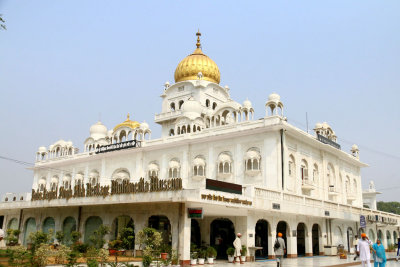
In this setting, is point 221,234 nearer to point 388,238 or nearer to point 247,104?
point 247,104

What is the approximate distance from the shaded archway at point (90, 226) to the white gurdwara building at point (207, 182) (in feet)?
0.37

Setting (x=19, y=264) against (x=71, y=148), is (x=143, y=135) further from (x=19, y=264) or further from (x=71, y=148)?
(x=19, y=264)

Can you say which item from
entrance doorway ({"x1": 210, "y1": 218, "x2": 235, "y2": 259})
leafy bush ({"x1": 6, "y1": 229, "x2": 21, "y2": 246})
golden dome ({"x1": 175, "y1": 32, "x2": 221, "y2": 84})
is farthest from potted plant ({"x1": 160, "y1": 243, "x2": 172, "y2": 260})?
golden dome ({"x1": 175, "y1": 32, "x2": 221, "y2": 84})

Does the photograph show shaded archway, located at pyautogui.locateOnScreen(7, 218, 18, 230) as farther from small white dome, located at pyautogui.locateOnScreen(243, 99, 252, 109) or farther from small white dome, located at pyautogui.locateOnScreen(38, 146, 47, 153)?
small white dome, located at pyautogui.locateOnScreen(243, 99, 252, 109)

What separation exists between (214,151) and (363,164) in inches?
768

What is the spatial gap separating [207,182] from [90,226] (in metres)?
11.0

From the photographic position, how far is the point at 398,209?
100 m

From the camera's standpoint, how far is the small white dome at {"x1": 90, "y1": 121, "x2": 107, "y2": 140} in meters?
49.6

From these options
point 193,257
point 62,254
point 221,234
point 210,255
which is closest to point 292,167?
point 221,234

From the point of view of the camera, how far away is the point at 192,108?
139 ft

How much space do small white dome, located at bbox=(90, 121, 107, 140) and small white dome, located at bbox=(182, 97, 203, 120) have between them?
1296 cm

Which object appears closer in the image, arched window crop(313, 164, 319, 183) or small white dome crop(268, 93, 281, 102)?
small white dome crop(268, 93, 281, 102)

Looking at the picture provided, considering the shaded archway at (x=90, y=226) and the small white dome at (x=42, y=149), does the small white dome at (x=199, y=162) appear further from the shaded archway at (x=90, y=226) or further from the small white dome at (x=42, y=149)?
the small white dome at (x=42, y=149)

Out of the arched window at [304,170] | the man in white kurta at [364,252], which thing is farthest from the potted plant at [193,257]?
the arched window at [304,170]
